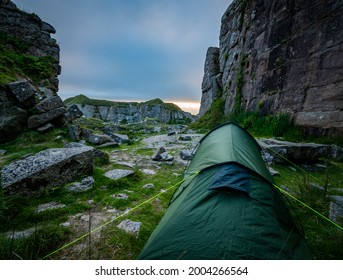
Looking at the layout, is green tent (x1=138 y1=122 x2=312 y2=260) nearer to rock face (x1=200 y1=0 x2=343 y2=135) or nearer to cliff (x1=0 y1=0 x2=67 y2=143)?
rock face (x1=200 y1=0 x2=343 y2=135)

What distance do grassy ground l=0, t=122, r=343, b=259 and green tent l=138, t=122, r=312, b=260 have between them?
0.79m

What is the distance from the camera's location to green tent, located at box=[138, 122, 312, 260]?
1745 millimetres

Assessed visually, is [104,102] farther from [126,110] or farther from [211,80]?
[211,80]

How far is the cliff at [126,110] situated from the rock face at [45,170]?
67.9 m

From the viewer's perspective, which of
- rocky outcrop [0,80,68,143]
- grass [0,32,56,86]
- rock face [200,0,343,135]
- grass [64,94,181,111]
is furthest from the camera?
grass [64,94,181,111]

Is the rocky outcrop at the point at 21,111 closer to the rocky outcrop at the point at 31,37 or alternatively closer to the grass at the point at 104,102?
the rocky outcrop at the point at 31,37

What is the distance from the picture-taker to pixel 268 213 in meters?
2.13

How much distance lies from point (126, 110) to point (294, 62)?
76.0m

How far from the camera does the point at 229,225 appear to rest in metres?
1.91

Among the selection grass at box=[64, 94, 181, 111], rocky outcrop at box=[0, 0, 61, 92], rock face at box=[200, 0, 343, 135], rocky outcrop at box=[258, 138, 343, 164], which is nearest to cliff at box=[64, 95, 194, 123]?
grass at box=[64, 94, 181, 111]

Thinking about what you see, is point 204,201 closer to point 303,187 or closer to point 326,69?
point 303,187

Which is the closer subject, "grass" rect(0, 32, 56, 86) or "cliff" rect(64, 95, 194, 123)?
"grass" rect(0, 32, 56, 86)

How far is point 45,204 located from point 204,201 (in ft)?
11.1

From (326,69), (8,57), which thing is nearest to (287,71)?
(326,69)
